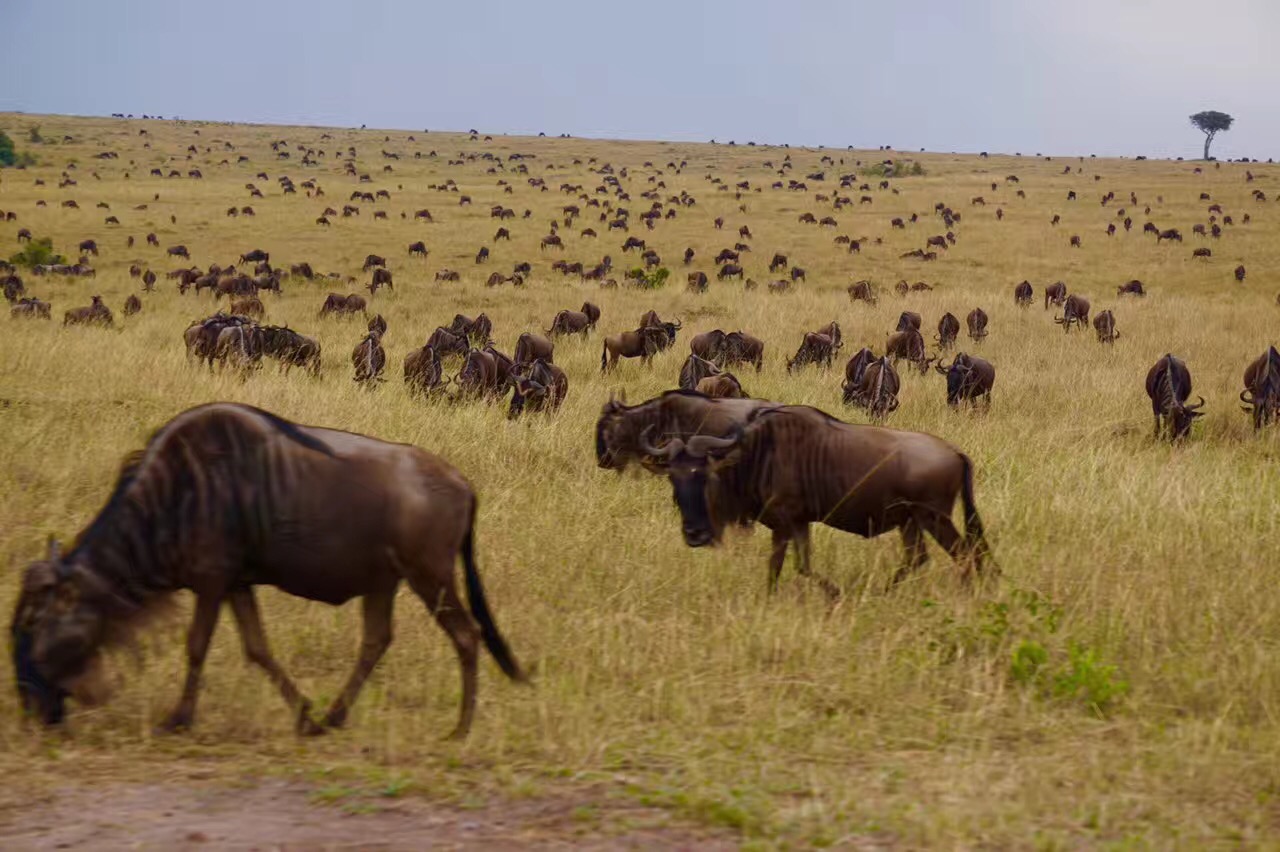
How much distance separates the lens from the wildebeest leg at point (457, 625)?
4.45 m

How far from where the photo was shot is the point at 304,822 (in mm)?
3609

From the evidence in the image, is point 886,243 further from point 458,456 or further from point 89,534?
point 89,534

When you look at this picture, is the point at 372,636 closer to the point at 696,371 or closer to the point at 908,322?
the point at 696,371

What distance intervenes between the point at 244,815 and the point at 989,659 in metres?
3.18

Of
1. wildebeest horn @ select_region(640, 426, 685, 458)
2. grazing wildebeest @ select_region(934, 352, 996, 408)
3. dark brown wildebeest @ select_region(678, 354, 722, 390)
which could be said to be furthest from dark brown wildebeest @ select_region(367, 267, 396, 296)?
wildebeest horn @ select_region(640, 426, 685, 458)

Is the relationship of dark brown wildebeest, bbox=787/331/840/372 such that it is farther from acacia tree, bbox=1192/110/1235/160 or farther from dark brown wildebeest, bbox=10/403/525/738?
A: acacia tree, bbox=1192/110/1235/160

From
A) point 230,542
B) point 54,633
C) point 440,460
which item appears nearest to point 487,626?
point 440,460

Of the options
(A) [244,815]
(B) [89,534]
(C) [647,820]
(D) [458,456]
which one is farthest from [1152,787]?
(D) [458,456]

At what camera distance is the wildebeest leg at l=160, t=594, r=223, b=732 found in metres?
4.46

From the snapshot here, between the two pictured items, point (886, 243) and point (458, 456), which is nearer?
point (458, 456)

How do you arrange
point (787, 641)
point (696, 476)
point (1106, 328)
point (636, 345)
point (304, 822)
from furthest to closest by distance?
point (1106, 328)
point (636, 345)
point (696, 476)
point (787, 641)
point (304, 822)

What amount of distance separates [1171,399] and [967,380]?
7.52ft

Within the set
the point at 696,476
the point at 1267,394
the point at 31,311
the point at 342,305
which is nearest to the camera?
the point at 696,476

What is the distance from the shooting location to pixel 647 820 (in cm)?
371
